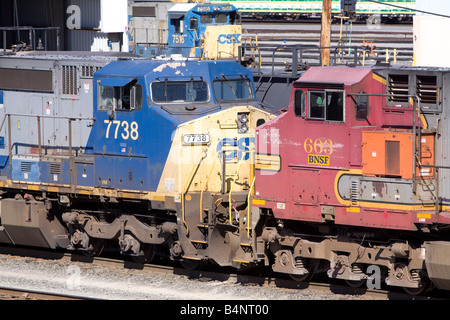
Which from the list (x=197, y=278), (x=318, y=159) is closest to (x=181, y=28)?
(x=197, y=278)

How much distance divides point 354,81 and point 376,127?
32.7 inches

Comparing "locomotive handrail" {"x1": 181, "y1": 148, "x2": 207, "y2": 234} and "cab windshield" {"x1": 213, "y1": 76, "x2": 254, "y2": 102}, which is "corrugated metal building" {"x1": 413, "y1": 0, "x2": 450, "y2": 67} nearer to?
"cab windshield" {"x1": 213, "y1": 76, "x2": 254, "y2": 102}

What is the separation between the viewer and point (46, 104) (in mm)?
18125

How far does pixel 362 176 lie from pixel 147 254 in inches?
212

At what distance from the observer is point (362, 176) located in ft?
44.5

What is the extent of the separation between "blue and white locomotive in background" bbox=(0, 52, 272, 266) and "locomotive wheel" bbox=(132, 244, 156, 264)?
0.03 meters

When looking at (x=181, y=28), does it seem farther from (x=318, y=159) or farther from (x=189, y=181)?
(x=318, y=159)

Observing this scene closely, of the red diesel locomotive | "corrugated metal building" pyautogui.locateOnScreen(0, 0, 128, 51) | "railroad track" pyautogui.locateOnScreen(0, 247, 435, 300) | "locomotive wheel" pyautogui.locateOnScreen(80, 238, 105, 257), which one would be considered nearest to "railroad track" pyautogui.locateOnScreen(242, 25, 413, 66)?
"corrugated metal building" pyautogui.locateOnScreen(0, 0, 128, 51)

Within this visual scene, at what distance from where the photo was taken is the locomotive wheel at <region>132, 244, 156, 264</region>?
670 inches

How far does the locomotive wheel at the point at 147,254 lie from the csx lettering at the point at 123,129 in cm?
231

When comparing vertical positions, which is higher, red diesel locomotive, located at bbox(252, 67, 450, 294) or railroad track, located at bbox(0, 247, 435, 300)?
red diesel locomotive, located at bbox(252, 67, 450, 294)

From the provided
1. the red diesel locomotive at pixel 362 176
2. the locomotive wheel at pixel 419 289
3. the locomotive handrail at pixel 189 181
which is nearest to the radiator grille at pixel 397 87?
the red diesel locomotive at pixel 362 176

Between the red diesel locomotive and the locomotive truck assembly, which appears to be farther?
the locomotive truck assembly
